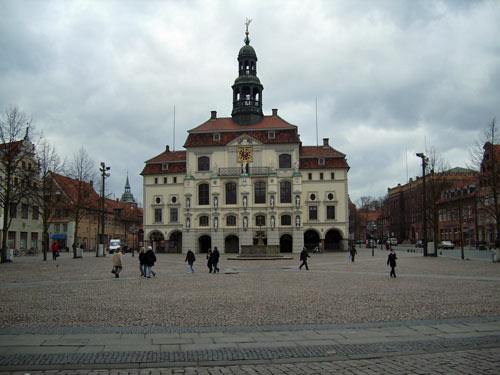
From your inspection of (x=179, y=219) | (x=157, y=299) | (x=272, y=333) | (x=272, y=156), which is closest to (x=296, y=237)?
(x=272, y=156)

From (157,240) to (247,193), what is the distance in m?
16.3

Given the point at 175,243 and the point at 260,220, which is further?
the point at 175,243

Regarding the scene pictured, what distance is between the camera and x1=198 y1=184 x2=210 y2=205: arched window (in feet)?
225

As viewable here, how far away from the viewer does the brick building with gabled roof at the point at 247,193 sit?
66.4 metres

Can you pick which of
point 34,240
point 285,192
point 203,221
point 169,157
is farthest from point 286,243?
point 34,240

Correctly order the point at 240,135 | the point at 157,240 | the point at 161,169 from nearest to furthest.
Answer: the point at 240,135, the point at 157,240, the point at 161,169

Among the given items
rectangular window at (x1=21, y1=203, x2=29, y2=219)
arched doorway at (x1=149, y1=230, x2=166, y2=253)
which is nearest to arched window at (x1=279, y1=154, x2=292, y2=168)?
arched doorway at (x1=149, y1=230, x2=166, y2=253)

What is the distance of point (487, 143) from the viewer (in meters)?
34.4

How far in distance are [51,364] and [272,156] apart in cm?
6110

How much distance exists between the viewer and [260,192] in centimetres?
6769

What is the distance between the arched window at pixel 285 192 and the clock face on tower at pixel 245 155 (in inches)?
237

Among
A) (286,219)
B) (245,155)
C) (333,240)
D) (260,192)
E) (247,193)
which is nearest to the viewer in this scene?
(247,193)

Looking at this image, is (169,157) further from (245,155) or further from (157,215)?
(245,155)

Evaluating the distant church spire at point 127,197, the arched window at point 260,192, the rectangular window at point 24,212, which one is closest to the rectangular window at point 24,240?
the rectangular window at point 24,212
